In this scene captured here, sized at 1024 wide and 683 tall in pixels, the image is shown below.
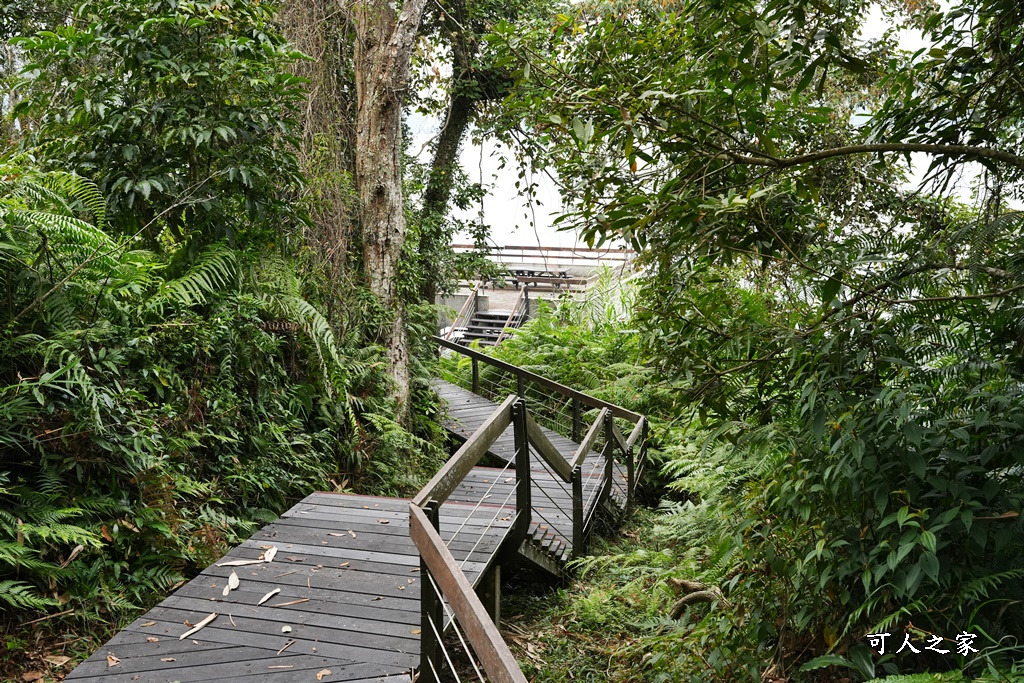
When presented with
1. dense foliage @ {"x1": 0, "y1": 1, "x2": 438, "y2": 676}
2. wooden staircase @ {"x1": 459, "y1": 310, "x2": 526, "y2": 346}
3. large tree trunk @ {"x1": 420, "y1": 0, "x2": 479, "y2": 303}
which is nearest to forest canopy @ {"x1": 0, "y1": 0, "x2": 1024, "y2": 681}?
dense foliage @ {"x1": 0, "y1": 1, "x2": 438, "y2": 676}

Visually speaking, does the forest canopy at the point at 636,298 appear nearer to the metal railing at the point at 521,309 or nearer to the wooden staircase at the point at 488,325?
the metal railing at the point at 521,309

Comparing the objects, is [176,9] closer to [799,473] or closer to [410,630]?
[410,630]

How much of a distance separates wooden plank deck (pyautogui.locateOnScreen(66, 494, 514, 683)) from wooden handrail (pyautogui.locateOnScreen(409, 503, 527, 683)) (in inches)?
28.8

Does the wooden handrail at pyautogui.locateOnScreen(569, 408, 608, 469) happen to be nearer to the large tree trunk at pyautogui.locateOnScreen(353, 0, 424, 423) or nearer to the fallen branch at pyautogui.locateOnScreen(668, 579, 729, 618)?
the fallen branch at pyautogui.locateOnScreen(668, 579, 729, 618)

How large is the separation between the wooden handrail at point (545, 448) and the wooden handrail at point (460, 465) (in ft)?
1.68

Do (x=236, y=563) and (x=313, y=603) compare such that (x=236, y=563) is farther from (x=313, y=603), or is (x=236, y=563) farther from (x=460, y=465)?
(x=460, y=465)

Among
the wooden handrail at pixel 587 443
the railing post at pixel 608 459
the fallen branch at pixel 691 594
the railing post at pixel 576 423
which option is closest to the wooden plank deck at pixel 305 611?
the wooden handrail at pixel 587 443

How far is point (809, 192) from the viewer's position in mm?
3307

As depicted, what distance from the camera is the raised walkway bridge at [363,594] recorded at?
10.9 ft

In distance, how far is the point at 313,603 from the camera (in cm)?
409

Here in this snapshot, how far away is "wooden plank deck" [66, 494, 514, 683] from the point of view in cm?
345

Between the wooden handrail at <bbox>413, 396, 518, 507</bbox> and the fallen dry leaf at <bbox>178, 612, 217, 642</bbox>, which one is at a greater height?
the wooden handrail at <bbox>413, 396, 518, 507</bbox>

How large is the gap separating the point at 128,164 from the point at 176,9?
1.20 meters

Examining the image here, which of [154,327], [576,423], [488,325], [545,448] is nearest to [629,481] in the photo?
[576,423]
